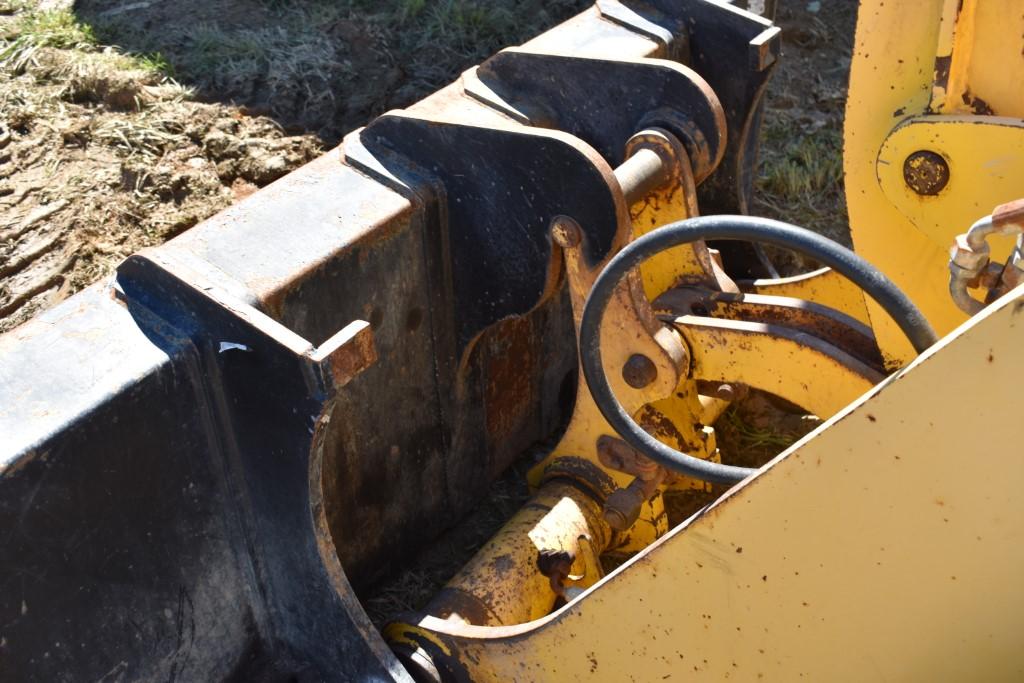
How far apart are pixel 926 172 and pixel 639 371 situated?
0.71m

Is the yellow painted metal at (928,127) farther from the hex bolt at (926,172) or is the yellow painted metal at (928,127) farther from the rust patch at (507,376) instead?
the rust patch at (507,376)

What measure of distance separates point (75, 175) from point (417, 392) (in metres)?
1.65

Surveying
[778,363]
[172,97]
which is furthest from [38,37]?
[778,363]

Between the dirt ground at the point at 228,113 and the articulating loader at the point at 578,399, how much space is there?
525 millimetres

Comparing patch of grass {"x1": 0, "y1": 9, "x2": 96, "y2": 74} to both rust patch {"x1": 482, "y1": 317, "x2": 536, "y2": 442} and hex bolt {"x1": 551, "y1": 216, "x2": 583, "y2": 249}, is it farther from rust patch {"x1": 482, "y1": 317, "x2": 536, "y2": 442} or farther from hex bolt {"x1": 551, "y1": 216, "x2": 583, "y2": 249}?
hex bolt {"x1": 551, "y1": 216, "x2": 583, "y2": 249}

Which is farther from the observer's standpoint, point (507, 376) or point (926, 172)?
point (507, 376)

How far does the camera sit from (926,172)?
239 centimetres

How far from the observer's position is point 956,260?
191 centimetres

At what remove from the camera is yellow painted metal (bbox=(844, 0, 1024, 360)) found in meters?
2.29

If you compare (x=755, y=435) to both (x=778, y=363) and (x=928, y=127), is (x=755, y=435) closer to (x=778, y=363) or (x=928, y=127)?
(x=778, y=363)

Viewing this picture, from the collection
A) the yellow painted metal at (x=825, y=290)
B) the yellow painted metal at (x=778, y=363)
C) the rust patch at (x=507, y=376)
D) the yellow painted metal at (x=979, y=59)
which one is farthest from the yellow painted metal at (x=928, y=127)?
the rust patch at (x=507, y=376)

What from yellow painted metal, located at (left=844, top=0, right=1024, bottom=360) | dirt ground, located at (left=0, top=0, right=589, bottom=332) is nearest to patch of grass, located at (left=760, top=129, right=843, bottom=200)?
dirt ground, located at (left=0, top=0, right=589, bottom=332)

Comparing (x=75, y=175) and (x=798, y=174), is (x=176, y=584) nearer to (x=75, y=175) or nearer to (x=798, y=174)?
(x=75, y=175)

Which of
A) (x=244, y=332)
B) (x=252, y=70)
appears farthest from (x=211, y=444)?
(x=252, y=70)
